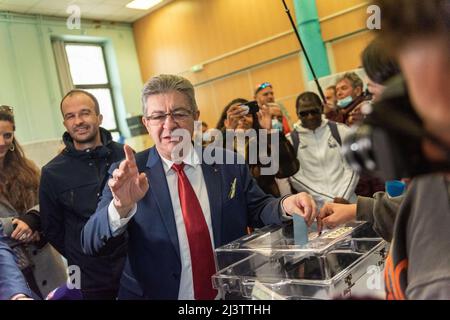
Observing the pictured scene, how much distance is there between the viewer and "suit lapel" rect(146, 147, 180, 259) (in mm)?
1066

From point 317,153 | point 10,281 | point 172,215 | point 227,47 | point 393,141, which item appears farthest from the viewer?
point 227,47

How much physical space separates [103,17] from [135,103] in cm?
207

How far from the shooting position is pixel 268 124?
2025mm

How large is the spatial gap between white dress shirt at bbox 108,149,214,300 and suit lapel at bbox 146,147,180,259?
0.01 meters

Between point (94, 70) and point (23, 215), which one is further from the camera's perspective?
point (94, 70)

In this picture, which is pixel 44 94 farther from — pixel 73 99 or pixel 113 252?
pixel 113 252

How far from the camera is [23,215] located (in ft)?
5.28

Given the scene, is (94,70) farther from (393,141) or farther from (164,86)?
(393,141)

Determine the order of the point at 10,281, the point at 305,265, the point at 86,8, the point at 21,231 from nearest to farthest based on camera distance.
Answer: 1. the point at 305,265
2. the point at 10,281
3. the point at 21,231
4. the point at 86,8

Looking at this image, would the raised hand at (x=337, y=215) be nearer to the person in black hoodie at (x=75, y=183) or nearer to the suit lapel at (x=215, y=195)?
the suit lapel at (x=215, y=195)

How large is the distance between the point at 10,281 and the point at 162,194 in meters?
0.42

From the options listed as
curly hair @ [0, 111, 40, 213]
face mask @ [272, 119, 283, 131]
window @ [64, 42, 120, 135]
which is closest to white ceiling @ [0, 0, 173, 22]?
window @ [64, 42, 120, 135]

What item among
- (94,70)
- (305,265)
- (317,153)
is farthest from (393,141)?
(94,70)

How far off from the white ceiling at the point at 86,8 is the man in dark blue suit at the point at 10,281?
3.18 ft
